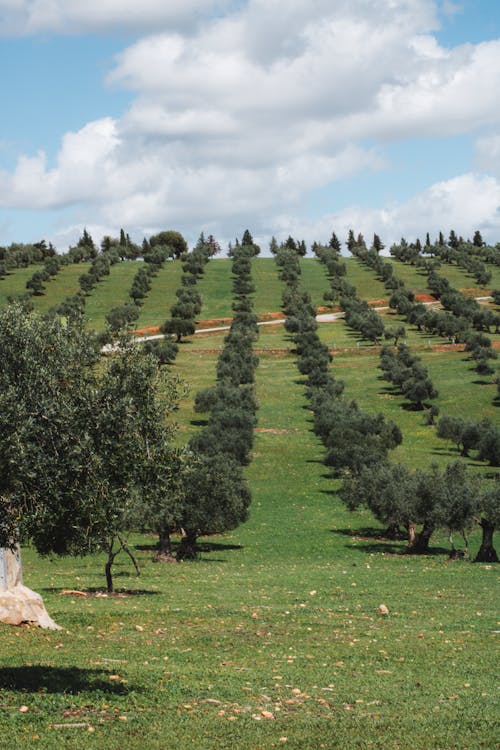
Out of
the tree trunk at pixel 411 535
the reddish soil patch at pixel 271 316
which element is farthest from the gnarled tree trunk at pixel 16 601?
the reddish soil patch at pixel 271 316

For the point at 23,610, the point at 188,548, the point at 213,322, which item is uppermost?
the point at 213,322

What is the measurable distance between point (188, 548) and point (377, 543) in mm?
16065

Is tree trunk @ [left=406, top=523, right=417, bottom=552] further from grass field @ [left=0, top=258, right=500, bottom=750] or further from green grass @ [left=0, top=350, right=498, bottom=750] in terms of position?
green grass @ [left=0, top=350, right=498, bottom=750]

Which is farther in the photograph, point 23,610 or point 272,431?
point 272,431

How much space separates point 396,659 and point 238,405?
297 ft

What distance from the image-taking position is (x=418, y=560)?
59.7 m

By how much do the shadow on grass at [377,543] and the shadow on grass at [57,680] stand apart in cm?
4292

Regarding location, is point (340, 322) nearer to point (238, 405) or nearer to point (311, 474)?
point (238, 405)

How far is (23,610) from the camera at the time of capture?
3005 centimetres

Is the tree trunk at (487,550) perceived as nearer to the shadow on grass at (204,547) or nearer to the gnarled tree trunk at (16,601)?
the shadow on grass at (204,547)

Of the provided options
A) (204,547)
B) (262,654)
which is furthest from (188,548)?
(262,654)

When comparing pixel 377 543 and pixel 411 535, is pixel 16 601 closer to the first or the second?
pixel 411 535

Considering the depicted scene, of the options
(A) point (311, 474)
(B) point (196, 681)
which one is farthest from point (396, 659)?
(A) point (311, 474)

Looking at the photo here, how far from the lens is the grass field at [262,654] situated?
18641 mm
